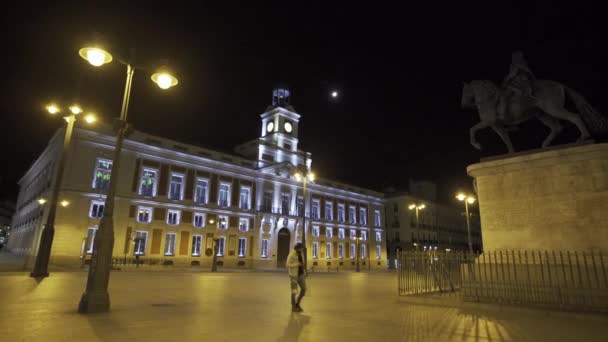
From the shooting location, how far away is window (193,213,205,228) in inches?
1468

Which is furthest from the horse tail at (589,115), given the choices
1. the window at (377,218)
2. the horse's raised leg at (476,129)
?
the window at (377,218)

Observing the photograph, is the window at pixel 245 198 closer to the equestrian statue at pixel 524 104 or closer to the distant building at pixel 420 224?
the distant building at pixel 420 224

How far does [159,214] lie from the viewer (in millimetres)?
34625

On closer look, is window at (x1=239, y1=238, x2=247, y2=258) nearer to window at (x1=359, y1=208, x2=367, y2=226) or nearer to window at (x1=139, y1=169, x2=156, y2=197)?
window at (x1=139, y1=169, x2=156, y2=197)

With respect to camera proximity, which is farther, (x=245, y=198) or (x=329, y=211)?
(x=329, y=211)

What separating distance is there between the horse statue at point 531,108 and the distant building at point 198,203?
55.3 ft

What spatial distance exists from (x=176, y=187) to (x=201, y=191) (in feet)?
9.48

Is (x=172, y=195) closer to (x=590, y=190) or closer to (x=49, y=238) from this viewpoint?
(x=49, y=238)

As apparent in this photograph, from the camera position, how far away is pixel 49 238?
13.2 meters

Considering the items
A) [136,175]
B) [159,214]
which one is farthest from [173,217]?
[136,175]

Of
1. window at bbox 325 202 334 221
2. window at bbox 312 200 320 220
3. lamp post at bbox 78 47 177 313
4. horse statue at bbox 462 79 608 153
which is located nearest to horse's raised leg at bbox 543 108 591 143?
horse statue at bbox 462 79 608 153

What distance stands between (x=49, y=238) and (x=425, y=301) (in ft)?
44.5

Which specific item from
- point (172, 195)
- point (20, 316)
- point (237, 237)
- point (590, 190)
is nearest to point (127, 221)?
point (172, 195)

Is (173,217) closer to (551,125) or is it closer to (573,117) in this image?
(551,125)
